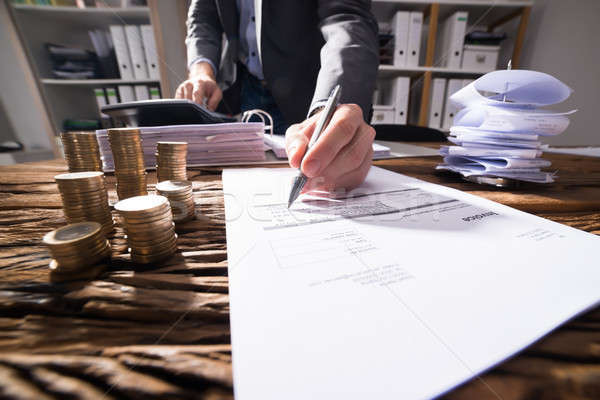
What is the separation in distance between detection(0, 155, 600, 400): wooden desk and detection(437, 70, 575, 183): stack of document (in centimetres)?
32

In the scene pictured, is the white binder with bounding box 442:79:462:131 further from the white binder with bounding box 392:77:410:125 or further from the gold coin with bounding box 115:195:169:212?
the gold coin with bounding box 115:195:169:212

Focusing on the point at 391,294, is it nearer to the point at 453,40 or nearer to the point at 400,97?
the point at 400,97

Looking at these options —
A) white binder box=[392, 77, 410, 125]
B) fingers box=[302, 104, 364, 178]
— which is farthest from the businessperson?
white binder box=[392, 77, 410, 125]

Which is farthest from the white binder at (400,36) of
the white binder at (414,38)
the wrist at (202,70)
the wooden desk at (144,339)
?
the wooden desk at (144,339)

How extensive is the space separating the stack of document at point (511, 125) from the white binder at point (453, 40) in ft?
4.99

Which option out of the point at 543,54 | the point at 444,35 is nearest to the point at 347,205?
the point at 543,54

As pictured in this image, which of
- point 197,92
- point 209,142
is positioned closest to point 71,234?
point 209,142

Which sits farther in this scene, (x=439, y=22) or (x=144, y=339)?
(x=439, y=22)

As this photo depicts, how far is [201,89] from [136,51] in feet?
3.84

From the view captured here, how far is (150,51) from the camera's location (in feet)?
5.10

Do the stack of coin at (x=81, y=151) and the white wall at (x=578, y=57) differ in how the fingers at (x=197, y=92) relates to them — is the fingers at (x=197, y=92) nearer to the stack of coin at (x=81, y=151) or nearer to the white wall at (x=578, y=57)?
the stack of coin at (x=81, y=151)

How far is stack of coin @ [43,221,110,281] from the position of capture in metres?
0.16

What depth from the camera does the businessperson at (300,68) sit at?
1.09 ft

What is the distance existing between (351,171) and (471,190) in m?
0.18
